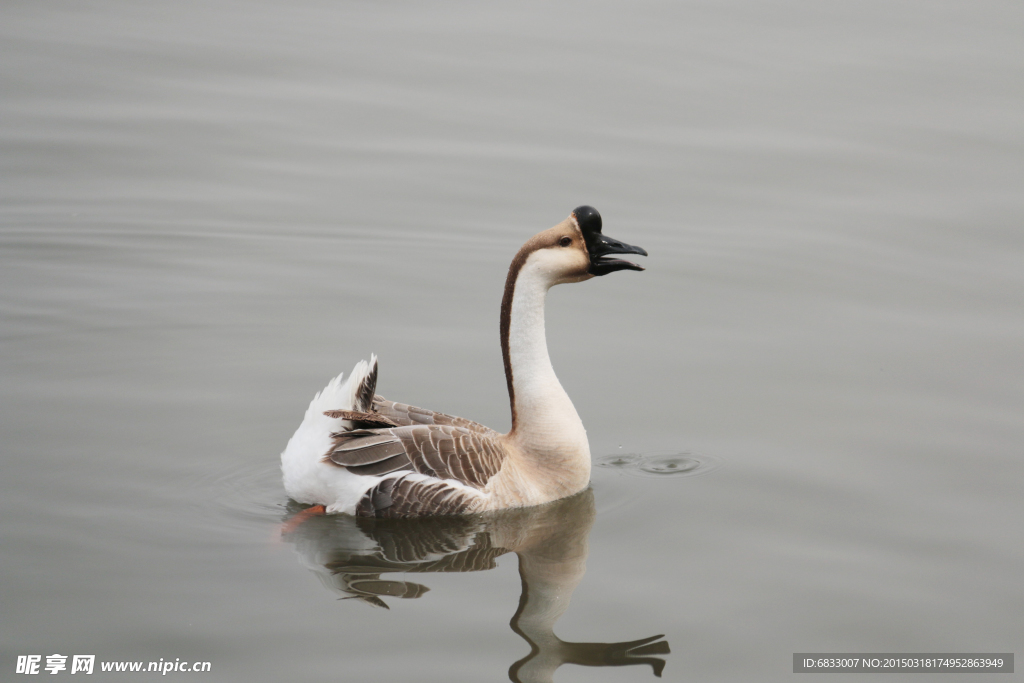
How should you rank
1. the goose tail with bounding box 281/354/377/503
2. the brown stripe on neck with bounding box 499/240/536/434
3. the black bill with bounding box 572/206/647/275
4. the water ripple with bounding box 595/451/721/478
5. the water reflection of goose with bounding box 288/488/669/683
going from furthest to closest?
the water ripple with bounding box 595/451/721/478 < the brown stripe on neck with bounding box 499/240/536/434 < the black bill with bounding box 572/206/647/275 < the goose tail with bounding box 281/354/377/503 < the water reflection of goose with bounding box 288/488/669/683

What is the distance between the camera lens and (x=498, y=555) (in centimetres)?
750

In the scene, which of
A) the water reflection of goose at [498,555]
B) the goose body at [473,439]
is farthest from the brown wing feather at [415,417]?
the water reflection of goose at [498,555]

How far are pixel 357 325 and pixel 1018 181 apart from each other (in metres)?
8.13

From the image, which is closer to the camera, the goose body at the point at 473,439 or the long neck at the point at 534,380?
the goose body at the point at 473,439

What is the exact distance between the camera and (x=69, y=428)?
346 inches

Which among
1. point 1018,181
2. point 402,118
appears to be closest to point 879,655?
point 1018,181

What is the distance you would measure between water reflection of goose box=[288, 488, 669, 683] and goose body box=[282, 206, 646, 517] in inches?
4.7

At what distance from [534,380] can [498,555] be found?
1393 mm

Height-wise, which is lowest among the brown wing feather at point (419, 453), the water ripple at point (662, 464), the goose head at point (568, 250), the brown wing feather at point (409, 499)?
the brown wing feather at point (409, 499)

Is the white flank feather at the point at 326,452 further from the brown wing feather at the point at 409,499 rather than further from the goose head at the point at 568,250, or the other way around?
the goose head at the point at 568,250

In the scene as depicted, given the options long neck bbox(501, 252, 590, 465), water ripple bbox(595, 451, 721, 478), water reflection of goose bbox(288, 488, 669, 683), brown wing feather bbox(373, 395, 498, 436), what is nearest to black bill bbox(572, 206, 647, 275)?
long neck bbox(501, 252, 590, 465)

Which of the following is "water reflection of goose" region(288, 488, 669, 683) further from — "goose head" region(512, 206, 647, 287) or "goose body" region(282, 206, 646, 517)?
"goose head" region(512, 206, 647, 287)

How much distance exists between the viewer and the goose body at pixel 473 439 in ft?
25.2

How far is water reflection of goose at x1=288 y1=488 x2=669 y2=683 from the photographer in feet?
21.0
